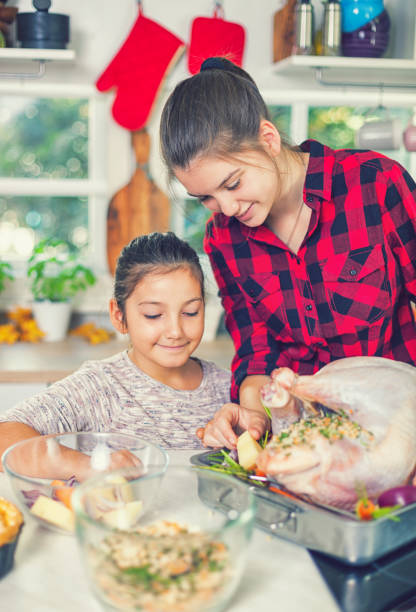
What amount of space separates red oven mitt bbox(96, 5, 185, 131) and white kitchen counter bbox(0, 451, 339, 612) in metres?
2.09

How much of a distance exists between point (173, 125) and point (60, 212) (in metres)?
1.82

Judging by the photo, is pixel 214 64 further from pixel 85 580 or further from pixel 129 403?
pixel 85 580

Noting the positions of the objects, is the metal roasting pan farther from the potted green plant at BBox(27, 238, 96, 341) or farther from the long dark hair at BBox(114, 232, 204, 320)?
the potted green plant at BBox(27, 238, 96, 341)

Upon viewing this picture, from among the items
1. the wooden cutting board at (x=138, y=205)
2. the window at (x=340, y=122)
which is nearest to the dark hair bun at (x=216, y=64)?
the wooden cutting board at (x=138, y=205)

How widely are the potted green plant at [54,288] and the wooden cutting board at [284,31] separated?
A: 114cm

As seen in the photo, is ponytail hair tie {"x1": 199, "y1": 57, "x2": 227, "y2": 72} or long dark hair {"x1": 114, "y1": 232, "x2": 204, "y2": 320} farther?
long dark hair {"x1": 114, "y1": 232, "x2": 204, "y2": 320}

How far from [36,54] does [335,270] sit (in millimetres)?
1575

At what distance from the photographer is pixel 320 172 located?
4.62 ft

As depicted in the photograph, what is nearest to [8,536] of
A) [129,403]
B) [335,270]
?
[129,403]

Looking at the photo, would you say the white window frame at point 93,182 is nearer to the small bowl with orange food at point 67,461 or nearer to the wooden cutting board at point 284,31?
the wooden cutting board at point 284,31

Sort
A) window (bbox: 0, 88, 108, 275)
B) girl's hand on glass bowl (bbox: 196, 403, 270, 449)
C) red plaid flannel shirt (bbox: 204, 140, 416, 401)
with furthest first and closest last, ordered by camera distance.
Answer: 1. window (bbox: 0, 88, 108, 275)
2. red plaid flannel shirt (bbox: 204, 140, 416, 401)
3. girl's hand on glass bowl (bbox: 196, 403, 270, 449)

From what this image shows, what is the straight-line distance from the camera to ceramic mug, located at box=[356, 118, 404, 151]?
8.04ft

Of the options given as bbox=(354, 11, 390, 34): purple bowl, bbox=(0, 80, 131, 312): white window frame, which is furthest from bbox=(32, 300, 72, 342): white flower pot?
bbox=(354, 11, 390, 34): purple bowl

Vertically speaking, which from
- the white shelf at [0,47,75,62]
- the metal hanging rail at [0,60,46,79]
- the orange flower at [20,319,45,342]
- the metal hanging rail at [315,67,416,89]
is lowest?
the orange flower at [20,319,45,342]
